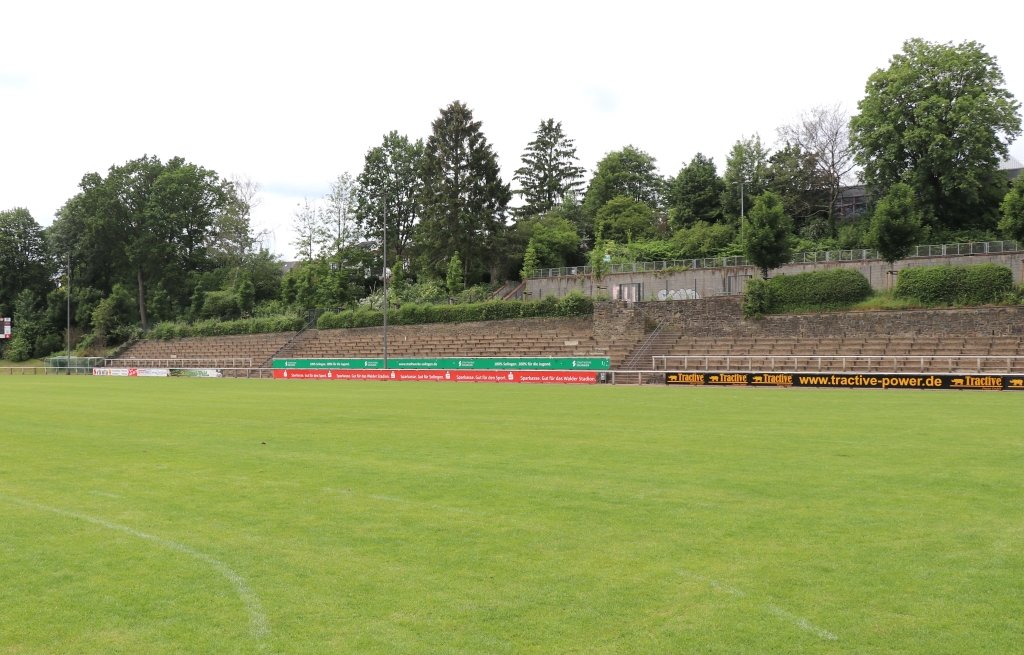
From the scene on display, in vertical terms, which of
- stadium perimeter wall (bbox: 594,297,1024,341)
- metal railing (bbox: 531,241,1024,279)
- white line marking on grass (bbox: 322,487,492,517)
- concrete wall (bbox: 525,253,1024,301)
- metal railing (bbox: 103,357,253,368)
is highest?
metal railing (bbox: 531,241,1024,279)

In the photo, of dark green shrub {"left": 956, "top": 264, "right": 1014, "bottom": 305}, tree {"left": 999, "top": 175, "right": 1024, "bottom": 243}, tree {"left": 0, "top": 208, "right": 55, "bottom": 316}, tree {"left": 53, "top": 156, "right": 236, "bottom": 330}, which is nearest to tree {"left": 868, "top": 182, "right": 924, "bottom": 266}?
dark green shrub {"left": 956, "top": 264, "right": 1014, "bottom": 305}

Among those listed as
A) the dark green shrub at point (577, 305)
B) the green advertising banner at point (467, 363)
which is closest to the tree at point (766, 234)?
the dark green shrub at point (577, 305)

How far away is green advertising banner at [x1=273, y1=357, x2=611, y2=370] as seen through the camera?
4878 cm

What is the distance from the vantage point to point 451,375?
175 feet

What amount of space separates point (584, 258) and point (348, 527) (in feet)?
243

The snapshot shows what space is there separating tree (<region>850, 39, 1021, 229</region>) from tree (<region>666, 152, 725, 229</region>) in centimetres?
1476

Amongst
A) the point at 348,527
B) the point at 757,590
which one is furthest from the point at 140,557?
the point at 757,590

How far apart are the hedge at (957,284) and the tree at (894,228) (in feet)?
7.71

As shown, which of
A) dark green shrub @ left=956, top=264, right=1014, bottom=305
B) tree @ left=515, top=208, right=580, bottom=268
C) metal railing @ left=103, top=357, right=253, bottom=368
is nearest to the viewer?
dark green shrub @ left=956, top=264, right=1014, bottom=305

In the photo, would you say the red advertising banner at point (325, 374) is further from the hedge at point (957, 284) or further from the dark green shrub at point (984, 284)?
the dark green shrub at point (984, 284)

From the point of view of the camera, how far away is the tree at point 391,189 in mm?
96375

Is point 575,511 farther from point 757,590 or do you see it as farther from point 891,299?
point 891,299

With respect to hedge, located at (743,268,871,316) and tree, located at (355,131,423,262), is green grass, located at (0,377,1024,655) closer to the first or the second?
hedge, located at (743,268,871,316)

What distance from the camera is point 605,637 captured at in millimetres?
5480
